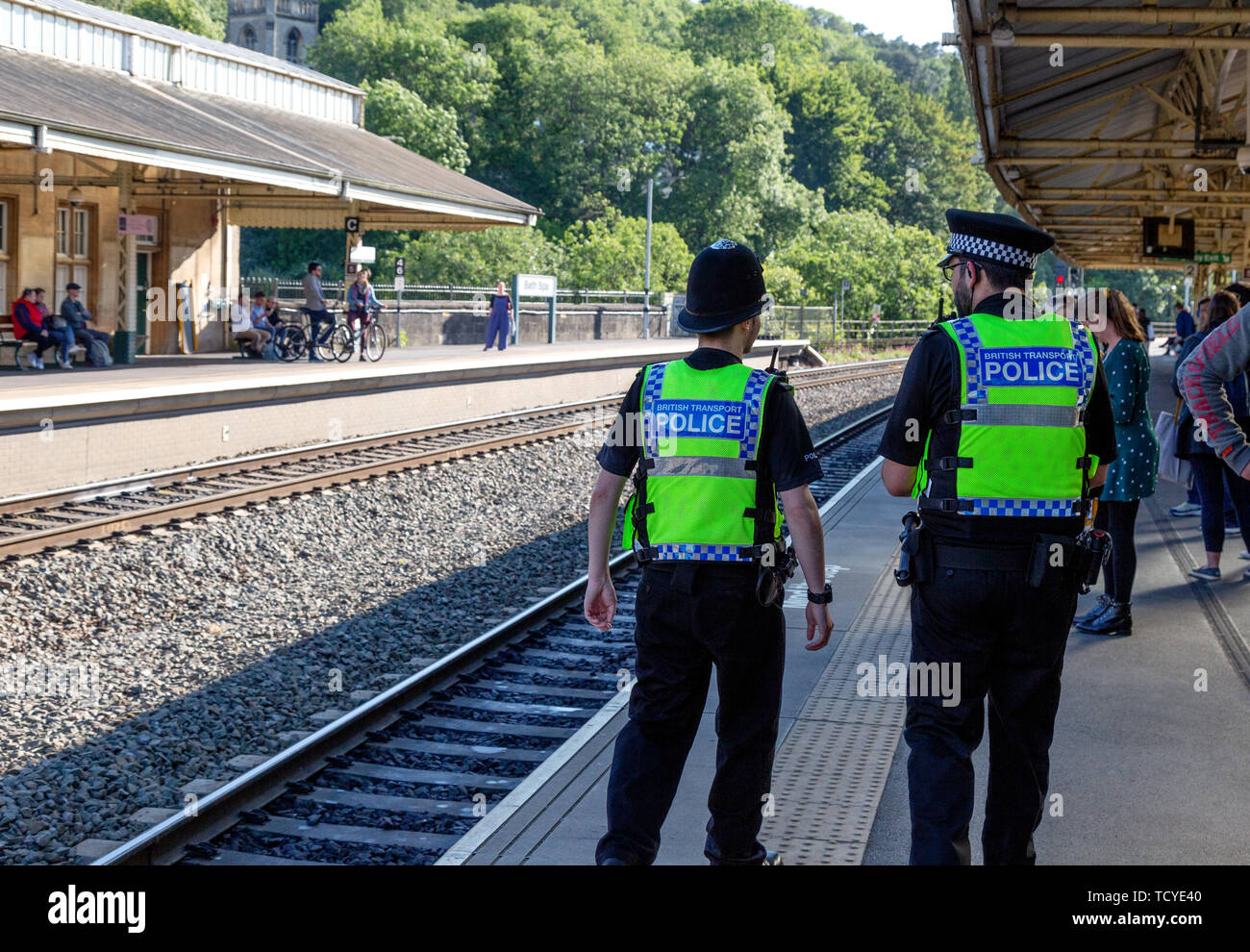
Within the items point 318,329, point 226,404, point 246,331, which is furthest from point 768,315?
point 226,404

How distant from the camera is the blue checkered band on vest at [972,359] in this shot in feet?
14.4

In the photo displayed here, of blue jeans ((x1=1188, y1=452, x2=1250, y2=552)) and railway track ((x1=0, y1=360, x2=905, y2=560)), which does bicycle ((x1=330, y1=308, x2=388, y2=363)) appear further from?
blue jeans ((x1=1188, y1=452, x2=1250, y2=552))

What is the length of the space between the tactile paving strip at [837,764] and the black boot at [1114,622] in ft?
3.70

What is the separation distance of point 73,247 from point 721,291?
2088 cm

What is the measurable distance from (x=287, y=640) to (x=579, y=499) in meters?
7.27

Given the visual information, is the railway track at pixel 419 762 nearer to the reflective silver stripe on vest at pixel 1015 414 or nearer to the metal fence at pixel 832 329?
the reflective silver stripe on vest at pixel 1015 414

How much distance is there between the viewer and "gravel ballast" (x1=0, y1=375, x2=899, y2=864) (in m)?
6.98

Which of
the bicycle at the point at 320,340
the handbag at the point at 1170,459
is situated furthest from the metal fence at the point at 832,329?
the handbag at the point at 1170,459

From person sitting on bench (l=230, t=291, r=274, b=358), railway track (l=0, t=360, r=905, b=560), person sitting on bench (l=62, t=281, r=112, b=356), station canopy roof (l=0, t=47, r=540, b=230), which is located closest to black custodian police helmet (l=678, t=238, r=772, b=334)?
railway track (l=0, t=360, r=905, b=560)

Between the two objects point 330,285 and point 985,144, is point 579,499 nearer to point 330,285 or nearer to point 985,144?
point 985,144

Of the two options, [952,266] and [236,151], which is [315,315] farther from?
[952,266]

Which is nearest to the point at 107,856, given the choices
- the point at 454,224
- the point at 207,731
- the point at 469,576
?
the point at 207,731

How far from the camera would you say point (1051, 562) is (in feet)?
14.1
